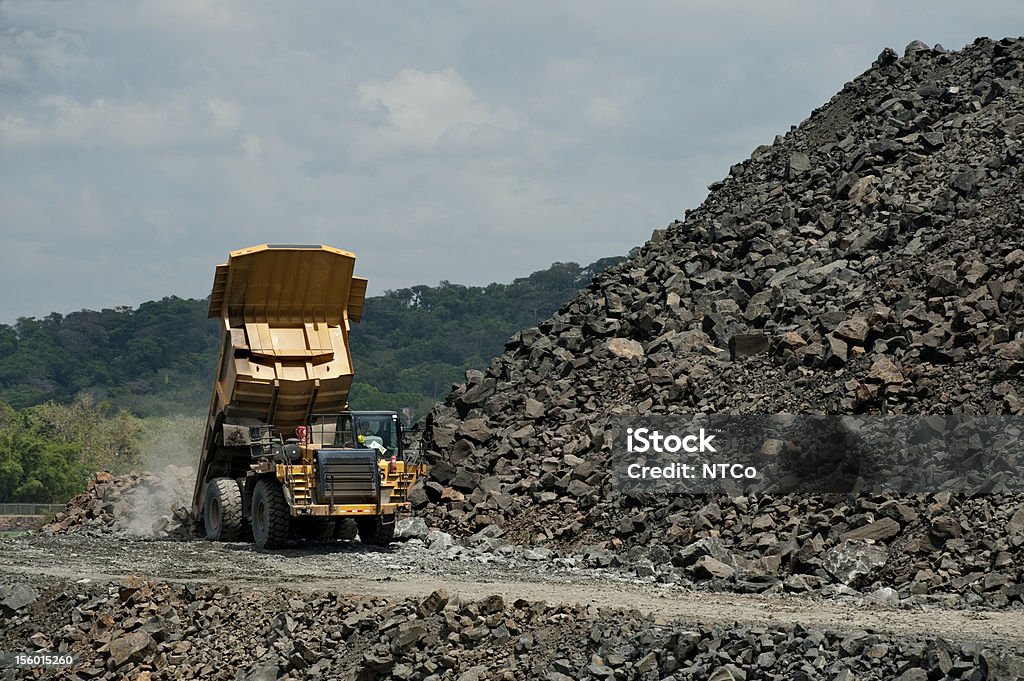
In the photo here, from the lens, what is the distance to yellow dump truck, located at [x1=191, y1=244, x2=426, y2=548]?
725 inches

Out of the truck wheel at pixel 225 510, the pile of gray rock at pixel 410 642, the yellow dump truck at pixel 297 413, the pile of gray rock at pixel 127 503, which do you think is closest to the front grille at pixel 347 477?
the yellow dump truck at pixel 297 413

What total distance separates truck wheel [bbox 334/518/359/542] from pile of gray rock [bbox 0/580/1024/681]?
4.91 metres

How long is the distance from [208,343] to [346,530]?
77842 mm

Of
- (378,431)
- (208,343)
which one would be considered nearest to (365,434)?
(378,431)

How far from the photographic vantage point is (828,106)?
108 feet

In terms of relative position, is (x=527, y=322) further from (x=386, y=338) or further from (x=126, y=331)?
(x=126, y=331)

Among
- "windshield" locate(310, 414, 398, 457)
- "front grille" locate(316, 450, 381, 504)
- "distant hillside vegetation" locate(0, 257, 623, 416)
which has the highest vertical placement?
"distant hillside vegetation" locate(0, 257, 623, 416)

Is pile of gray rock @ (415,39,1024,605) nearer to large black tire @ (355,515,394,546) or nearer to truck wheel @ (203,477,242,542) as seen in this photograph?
large black tire @ (355,515,394,546)

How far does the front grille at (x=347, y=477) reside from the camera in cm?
1817

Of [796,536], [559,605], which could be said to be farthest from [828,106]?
[559,605]

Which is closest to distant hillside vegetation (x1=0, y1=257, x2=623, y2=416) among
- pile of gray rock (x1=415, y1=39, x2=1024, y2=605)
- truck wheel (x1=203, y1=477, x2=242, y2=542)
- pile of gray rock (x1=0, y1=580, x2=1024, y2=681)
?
pile of gray rock (x1=415, y1=39, x2=1024, y2=605)

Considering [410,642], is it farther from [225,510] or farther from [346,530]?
[225,510]

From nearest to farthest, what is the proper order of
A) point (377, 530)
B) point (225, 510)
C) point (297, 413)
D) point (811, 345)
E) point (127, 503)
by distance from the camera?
point (377, 530) < point (297, 413) < point (225, 510) < point (811, 345) < point (127, 503)

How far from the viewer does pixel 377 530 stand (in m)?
19.8
